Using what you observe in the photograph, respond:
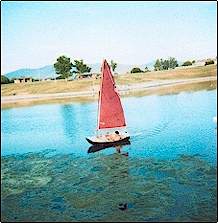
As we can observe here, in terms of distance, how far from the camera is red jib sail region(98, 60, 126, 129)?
3052 centimetres

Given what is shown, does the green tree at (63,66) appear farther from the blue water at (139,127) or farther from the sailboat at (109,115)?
the sailboat at (109,115)

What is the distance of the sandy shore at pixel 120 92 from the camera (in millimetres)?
79688

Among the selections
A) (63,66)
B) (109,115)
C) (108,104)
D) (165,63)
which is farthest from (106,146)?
(165,63)

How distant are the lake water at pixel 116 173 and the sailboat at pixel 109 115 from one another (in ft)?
3.36

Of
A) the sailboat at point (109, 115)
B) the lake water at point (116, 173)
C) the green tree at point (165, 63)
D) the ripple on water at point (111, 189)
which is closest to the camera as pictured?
the ripple on water at point (111, 189)

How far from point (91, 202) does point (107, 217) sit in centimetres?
215

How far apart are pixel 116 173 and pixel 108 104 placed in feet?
29.7

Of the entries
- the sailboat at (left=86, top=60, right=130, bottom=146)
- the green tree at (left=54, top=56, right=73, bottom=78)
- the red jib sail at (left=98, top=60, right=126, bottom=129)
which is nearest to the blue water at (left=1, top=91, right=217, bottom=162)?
the sailboat at (left=86, top=60, right=130, bottom=146)

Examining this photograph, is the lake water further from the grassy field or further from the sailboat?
the grassy field

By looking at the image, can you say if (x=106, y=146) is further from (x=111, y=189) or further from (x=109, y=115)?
(x=111, y=189)

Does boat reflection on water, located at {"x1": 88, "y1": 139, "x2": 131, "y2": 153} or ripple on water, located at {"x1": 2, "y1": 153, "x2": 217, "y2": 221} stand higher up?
boat reflection on water, located at {"x1": 88, "y1": 139, "x2": 131, "y2": 153}

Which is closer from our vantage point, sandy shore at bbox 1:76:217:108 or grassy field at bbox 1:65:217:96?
sandy shore at bbox 1:76:217:108

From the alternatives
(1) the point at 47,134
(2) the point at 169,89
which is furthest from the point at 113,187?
(2) the point at 169,89

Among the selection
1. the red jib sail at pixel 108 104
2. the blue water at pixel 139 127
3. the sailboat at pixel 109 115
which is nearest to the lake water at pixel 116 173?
the blue water at pixel 139 127
